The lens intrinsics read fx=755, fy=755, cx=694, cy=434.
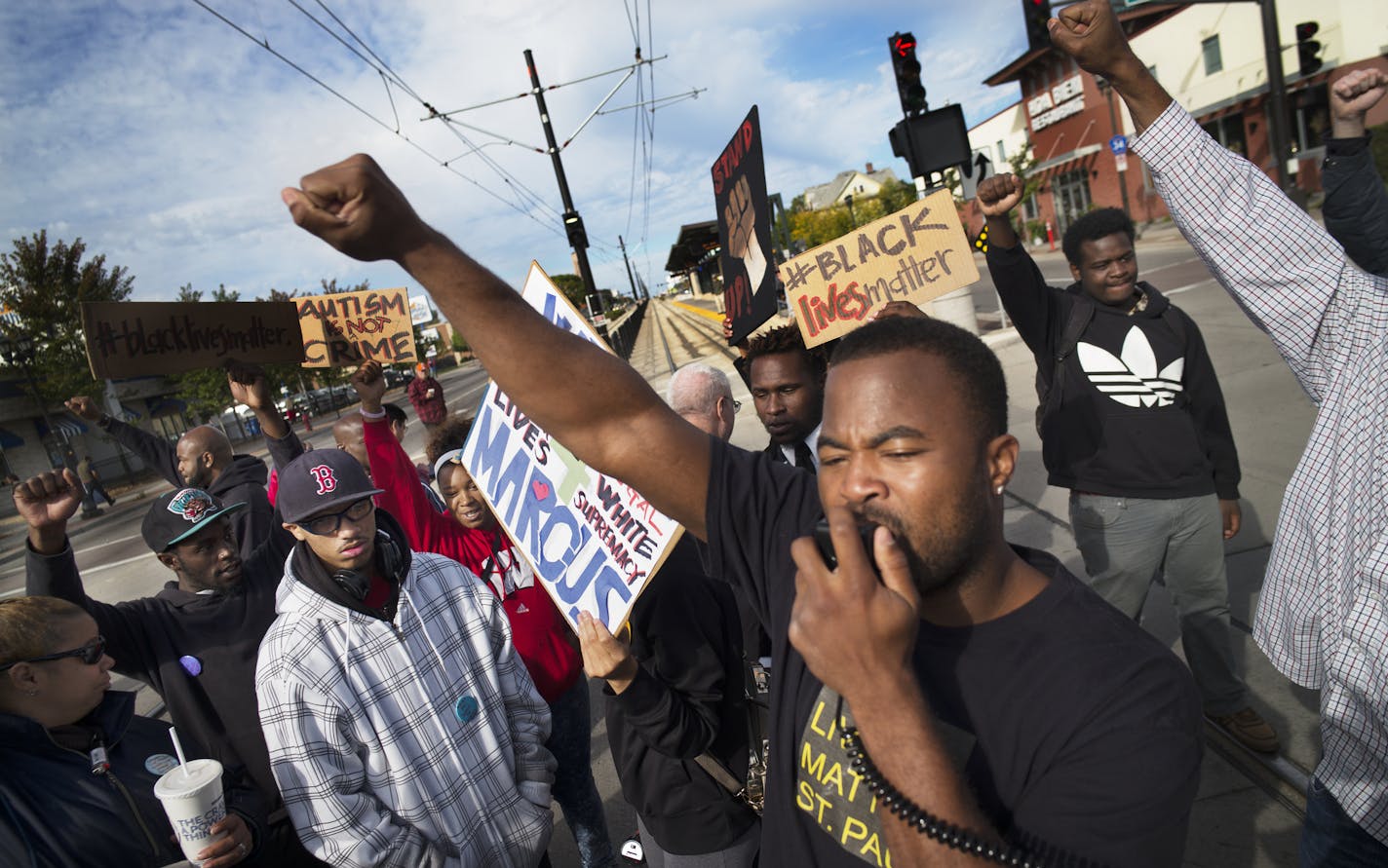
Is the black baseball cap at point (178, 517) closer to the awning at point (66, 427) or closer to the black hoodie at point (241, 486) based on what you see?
the black hoodie at point (241, 486)

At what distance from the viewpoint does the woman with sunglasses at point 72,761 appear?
183 cm

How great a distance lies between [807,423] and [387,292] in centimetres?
297

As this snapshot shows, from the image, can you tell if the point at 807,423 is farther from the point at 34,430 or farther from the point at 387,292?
the point at 34,430

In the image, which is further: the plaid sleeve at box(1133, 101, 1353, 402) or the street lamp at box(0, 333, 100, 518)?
the street lamp at box(0, 333, 100, 518)

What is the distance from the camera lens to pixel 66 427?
27.3m

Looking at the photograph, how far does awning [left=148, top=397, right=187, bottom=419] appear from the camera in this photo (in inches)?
1412

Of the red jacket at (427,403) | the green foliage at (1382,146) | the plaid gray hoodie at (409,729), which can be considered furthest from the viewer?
the green foliage at (1382,146)

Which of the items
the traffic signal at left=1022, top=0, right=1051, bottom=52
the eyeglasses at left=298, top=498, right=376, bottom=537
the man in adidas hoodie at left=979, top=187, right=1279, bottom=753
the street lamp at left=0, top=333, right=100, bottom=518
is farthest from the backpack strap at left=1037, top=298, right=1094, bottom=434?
the street lamp at left=0, top=333, right=100, bottom=518

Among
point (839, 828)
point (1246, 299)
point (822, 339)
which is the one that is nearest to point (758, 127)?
point (822, 339)

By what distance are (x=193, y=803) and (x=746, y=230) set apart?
2879 mm

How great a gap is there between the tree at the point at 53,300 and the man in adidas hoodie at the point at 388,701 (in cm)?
2394

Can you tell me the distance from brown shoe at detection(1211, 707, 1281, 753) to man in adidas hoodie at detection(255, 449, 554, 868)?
8.80 ft

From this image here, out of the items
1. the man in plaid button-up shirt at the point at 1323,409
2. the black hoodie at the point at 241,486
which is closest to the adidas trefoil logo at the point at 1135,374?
the man in plaid button-up shirt at the point at 1323,409

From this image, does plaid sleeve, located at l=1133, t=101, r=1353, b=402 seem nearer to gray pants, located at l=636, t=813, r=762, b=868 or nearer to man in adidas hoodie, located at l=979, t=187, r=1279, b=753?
man in adidas hoodie, located at l=979, t=187, r=1279, b=753
